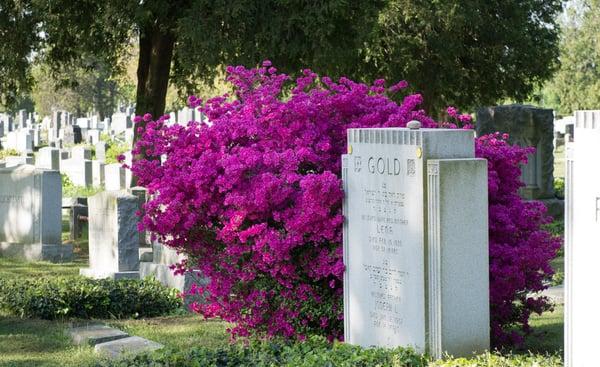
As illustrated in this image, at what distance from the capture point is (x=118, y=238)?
13391 millimetres

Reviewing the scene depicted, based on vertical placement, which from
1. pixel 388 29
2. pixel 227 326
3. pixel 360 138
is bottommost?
pixel 227 326

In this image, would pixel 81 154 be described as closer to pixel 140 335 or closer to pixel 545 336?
pixel 140 335

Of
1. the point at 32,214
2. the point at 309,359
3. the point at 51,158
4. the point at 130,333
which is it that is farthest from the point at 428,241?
the point at 51,158

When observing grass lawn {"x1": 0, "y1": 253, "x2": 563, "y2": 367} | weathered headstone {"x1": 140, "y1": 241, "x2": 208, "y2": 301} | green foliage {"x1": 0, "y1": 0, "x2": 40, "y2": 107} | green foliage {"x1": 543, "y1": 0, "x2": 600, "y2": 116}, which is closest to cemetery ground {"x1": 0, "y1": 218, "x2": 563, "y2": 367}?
grass lawn {"x1": 0, "y1": 253, "x2": 563, "y2": 367}

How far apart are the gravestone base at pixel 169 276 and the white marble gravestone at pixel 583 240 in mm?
5917

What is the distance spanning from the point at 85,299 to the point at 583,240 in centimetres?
644

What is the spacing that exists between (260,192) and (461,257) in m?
1.85

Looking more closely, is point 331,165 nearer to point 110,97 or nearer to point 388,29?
point 388,29

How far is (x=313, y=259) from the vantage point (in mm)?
8633

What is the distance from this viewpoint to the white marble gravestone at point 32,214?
1555 centimetres

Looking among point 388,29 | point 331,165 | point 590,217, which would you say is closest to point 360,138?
point 331,165

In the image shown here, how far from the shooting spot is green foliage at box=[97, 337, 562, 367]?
22.7ft

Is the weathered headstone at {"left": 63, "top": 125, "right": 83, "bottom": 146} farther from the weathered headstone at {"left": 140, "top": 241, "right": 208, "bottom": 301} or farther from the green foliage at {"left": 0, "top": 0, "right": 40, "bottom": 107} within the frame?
the weathered headstone at {"left": 140, "top": 241, "right": 208, "bottom": 301}

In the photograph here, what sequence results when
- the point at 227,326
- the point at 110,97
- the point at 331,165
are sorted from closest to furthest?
1. the point at 331,165
2. the point at 227,326
3. the point at 110,97
